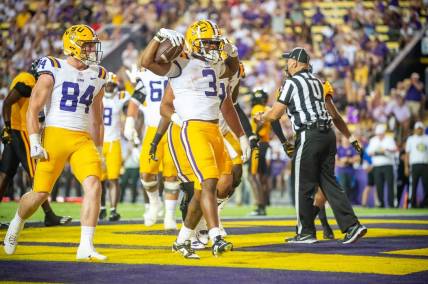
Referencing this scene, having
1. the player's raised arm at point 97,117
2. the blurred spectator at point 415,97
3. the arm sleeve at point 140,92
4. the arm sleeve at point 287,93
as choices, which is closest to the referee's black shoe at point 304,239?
the arm sleeve at point 287,93

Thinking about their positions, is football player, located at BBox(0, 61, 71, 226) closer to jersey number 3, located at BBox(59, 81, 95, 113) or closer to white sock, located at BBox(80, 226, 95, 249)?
jersey number 3, located at BBox(59, 81, 95, 113)

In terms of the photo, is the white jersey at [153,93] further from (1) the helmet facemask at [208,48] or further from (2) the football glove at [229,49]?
(1) the helmet facemask at [208,48]

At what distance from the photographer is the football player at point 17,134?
10969 millimetres

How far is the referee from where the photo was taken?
949 centimetres

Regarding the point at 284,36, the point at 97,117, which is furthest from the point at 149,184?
the point at 284,36

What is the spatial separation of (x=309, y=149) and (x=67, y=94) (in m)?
2.63

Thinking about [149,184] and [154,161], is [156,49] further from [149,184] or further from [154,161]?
[149,184]

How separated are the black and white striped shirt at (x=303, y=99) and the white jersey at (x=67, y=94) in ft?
7.42

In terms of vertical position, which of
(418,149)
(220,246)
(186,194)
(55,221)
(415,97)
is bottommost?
(55,221)

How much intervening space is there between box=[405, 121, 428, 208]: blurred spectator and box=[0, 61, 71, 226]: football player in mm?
8517

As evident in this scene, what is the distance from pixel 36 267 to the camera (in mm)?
7227

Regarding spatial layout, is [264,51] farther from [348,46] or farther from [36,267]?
[36,267]

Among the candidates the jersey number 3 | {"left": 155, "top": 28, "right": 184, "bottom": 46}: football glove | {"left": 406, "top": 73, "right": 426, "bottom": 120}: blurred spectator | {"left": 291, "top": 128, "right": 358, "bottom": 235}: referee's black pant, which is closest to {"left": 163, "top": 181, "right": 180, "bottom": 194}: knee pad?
{"left": 291, "top": 128, "right": 358, "bottom": 235}: referee's black pant

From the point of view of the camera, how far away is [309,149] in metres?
9.49
